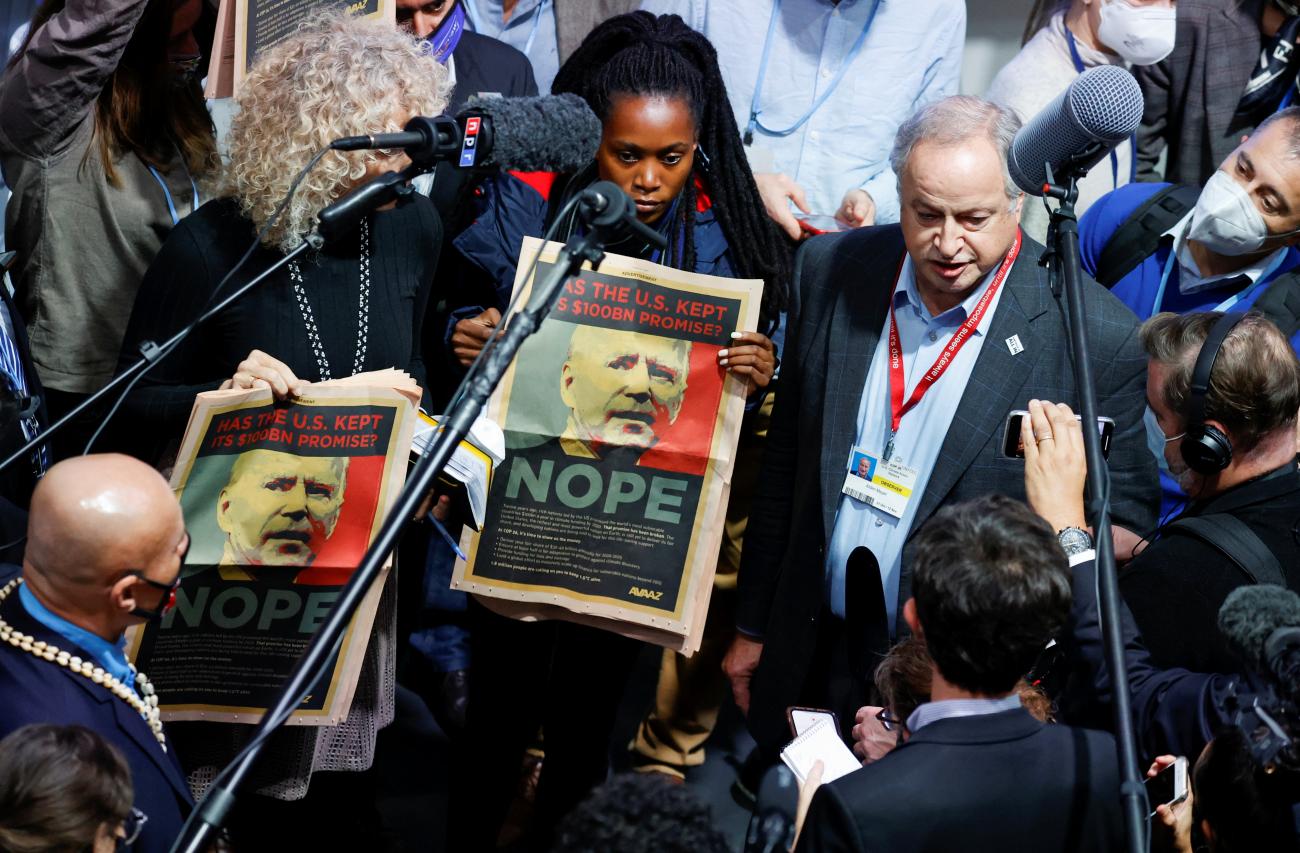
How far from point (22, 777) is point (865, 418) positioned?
2.10 meters

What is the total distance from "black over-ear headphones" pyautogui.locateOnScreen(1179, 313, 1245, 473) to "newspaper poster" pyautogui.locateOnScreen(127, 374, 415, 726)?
68.7 inches

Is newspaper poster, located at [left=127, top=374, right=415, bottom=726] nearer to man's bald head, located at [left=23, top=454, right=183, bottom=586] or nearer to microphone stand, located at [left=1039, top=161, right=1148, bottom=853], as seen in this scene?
man's bald head, located at [left=23, top=454, right=183, bottom=586]

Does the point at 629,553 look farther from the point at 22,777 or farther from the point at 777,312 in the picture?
the point at 22,777

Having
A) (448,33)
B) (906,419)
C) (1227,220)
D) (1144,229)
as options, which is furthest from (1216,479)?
(448,33)

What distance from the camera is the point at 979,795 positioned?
7.03ft

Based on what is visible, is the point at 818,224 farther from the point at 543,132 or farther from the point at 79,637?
the point at 79,637

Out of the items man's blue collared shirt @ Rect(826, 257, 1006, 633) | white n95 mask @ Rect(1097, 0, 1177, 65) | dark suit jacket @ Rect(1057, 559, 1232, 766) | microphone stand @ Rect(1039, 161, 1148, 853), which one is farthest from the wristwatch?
white n95 mask @ Rect(1097, 0, 1177, 65)

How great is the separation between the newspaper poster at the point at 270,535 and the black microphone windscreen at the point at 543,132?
73 cm

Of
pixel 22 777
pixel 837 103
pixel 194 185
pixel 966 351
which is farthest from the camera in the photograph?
pixel 837 103

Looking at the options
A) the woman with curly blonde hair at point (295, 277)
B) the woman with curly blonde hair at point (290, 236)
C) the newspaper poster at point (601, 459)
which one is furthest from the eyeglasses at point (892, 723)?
the woman with curly blonde hair at point (290, 236)

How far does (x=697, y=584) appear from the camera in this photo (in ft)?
10.9

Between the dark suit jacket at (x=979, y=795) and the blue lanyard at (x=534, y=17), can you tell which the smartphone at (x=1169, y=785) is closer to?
the dark suit jacket at (x=979, y=795)

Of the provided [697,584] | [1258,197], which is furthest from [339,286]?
[1258,197]

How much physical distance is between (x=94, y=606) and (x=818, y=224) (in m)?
2.50
